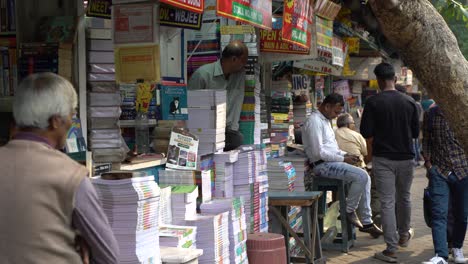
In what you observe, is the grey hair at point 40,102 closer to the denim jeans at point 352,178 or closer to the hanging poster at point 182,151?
the hanging poster at point 182,151

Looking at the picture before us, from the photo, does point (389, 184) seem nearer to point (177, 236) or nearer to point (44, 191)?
point (177, 236)

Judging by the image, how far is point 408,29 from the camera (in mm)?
5020

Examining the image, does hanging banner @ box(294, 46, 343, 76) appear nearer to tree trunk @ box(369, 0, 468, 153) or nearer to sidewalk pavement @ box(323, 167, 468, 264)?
sidewalk pavement @ box(323, 167, 468, 264)

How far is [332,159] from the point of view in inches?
338

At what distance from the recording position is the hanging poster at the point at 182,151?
5914 millimetres

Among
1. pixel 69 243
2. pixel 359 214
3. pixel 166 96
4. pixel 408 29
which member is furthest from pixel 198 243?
pixel 359 214

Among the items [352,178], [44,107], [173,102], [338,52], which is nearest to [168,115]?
[173,102]

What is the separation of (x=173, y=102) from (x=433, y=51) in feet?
8.16

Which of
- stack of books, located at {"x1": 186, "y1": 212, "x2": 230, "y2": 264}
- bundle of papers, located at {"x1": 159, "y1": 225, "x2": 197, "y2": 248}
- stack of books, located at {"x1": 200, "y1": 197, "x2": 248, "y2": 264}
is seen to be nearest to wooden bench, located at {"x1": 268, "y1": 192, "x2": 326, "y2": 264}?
stack of books, located at {"x1": 200, "y1": 197, "x2": 248, "y2": 264}

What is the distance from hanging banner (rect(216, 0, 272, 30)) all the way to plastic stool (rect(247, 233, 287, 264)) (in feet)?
6.16

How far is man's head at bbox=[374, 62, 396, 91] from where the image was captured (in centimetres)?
842

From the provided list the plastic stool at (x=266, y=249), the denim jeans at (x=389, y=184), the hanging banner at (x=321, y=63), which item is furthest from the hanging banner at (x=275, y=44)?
the plastic stool at (x=266, y=249)

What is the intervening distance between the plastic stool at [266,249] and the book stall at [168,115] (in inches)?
3.4

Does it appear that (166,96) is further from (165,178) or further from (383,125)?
(383,125)
